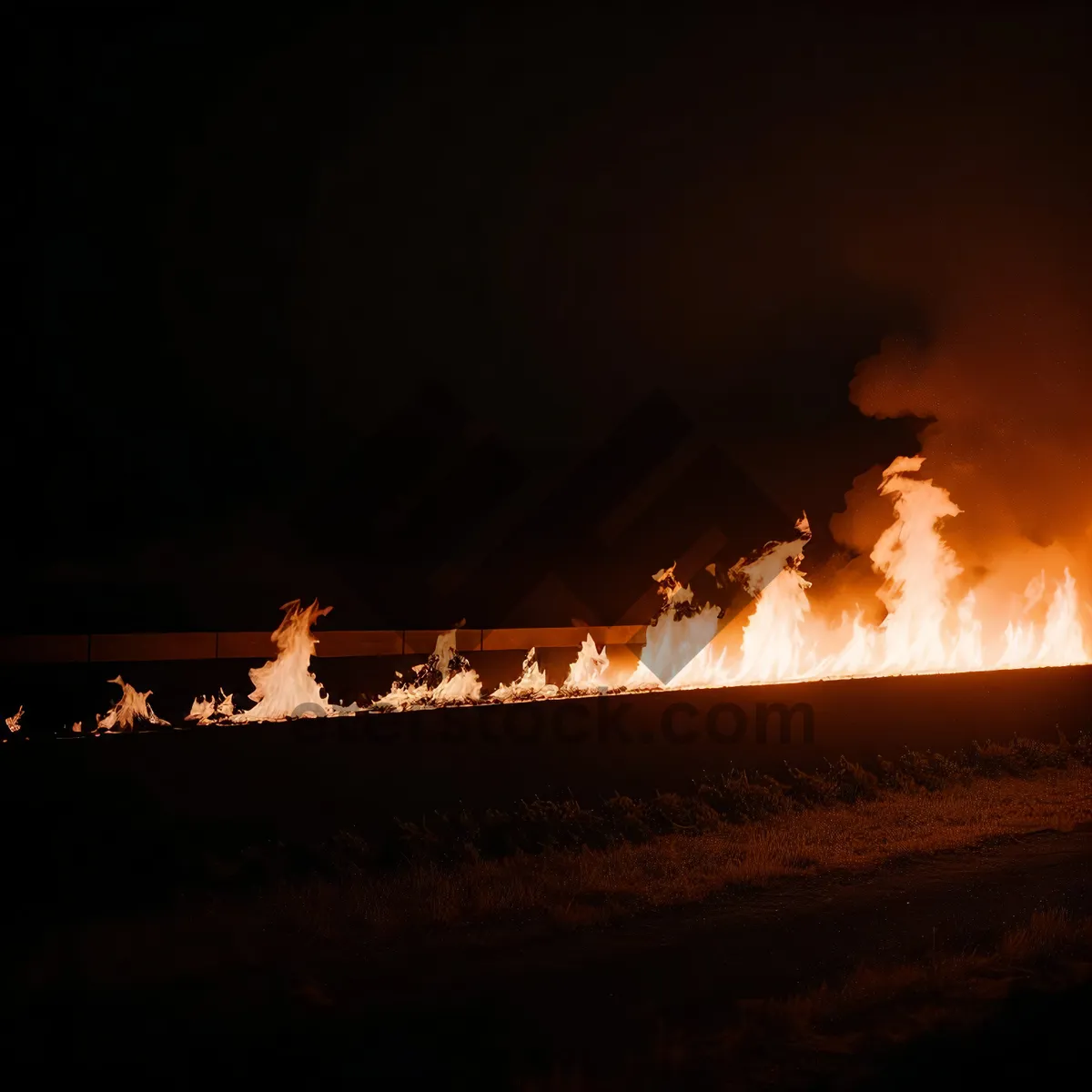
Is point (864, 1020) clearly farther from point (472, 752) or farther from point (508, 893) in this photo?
point (472, 752)

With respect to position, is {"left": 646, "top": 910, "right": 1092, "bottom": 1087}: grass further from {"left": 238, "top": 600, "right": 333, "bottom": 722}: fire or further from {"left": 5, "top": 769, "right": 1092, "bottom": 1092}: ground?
{"left": 238, "top": 600, "right": 333, "bottom": 722}: fire

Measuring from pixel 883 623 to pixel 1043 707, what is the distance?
216 cm

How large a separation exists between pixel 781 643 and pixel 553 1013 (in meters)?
8.09

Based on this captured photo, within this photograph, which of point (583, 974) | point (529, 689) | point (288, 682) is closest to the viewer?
point (583, 974)

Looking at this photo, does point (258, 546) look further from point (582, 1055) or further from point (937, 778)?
point (582, 1055)

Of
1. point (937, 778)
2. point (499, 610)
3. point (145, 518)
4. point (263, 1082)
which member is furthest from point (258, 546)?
point (263, 1082)

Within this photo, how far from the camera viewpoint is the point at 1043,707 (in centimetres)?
1366

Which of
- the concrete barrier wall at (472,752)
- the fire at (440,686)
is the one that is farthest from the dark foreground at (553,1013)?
the fire at (440,686)

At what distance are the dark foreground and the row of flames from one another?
342 centimetres

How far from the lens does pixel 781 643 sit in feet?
41.7

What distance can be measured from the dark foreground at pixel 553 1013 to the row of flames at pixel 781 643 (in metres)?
3.42

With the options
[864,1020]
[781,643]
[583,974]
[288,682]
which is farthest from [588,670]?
[864,1020]

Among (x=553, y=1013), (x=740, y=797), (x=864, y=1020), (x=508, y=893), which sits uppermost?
(x=740, y=797)

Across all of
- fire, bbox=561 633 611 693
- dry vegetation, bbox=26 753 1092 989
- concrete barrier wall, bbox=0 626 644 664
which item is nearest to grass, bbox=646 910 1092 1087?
dry vegetation, bbox=26 753 1092 989
